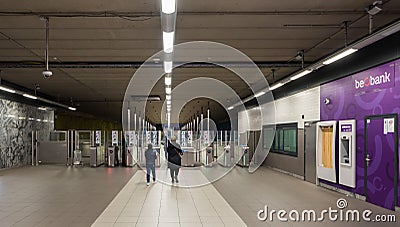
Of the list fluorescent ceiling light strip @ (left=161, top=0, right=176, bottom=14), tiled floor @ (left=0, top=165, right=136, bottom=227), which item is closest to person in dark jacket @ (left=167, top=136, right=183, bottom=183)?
tiled floor @ (left=0, top=165, right=136, bottom=227)

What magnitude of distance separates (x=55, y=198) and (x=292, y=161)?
814 cm

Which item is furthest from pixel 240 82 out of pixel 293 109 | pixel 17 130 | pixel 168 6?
pixel 168 6

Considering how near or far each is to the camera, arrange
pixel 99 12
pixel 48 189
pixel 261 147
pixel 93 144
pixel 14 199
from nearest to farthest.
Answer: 1. pixel 99 12
2. pixel 14 199
3. pixel 48 189
4. pixel 261 147
5. pixel 93 144

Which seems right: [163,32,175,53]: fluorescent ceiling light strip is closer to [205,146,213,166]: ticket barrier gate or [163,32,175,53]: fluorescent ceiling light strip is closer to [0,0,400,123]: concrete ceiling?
[0,0,400,123]: concrete ceiling

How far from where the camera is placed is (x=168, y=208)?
7707 millimetres

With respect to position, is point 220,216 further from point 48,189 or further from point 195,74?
point 195,74

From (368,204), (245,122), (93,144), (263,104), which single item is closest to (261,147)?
(263,104)

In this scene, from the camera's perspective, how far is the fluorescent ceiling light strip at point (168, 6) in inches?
192

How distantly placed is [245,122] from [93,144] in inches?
341

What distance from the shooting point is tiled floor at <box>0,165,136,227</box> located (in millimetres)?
6738

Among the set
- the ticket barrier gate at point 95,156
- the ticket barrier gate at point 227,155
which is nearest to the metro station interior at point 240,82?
the ticket barrier gate at point 227,155

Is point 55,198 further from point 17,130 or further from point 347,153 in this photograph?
point 17,130

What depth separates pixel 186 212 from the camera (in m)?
7.35

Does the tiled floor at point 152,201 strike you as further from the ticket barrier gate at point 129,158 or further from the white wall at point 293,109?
the ticket barrier gate at point 129,158
